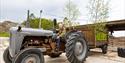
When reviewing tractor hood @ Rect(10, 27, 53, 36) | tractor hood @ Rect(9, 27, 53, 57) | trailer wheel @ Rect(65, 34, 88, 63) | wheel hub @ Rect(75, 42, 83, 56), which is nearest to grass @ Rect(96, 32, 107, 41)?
trailer wheel @ Rect(65, 34, 88, 63)

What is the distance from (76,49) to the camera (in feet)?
25.1

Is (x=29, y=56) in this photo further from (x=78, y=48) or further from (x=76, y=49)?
(x=78, y=48)

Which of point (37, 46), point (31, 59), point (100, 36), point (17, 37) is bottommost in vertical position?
point (31, 59)

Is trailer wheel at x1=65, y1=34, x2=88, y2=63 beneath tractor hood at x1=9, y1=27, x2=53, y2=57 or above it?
beneath

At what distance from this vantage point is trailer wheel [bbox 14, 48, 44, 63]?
5961 millimetres

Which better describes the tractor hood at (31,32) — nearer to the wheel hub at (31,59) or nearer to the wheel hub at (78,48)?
the wheel hub at (31,59)

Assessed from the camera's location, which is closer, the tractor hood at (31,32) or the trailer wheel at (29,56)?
the trailer wheel at (29,56)

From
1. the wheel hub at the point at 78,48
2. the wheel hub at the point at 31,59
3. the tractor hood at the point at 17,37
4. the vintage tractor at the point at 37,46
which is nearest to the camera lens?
the wheel hub at the point at 31,59

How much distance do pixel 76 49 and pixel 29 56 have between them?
203cm

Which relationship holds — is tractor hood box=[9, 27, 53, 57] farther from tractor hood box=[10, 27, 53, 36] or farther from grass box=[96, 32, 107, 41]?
grass box=[96, 32, 107, 41]

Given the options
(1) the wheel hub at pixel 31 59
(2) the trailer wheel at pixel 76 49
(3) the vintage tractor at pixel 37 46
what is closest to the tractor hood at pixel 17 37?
(3) the vintage tractor at pixel 37 46

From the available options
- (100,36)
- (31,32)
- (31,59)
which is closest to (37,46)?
(31,32)

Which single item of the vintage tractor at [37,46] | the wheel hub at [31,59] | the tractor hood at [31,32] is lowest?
the wheel hub at [31,59]

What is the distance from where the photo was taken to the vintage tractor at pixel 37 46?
6262 mm
